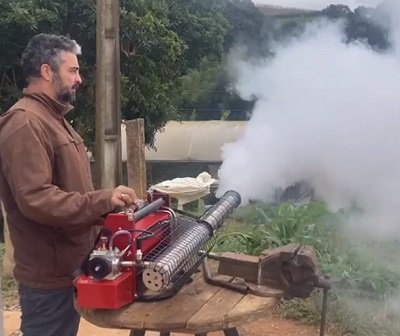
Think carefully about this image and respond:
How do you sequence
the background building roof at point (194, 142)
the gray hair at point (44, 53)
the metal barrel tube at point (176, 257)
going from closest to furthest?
the metal barrel tube at point (176, 257)
the gray hair at point (44, 53)
the background building roof at point (194, 142)

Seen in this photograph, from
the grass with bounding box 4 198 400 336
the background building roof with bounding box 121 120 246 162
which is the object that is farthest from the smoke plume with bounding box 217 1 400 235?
the background building roof with bounding box 121 120 246 162

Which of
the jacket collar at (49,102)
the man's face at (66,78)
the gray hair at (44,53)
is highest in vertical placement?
the gray hair at (44,53)

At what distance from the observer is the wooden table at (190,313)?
229 cm

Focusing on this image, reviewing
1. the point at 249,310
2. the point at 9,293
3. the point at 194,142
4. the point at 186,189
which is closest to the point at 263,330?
the point at 249,310

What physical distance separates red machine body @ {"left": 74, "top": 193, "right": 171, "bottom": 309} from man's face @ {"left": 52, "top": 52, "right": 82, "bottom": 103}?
0.58 m

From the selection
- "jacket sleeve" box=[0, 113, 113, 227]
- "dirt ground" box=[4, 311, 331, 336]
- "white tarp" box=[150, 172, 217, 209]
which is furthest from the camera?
"white tarp" box=[150, 172, 217, 209]

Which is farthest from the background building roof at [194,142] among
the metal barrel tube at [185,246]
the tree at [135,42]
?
the metal barrel tube at [185,246]

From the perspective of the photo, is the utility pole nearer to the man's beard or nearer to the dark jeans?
the man's beard

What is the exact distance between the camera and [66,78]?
2.60 m

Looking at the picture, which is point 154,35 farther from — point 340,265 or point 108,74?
point 340,265

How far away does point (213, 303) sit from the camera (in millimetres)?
2471

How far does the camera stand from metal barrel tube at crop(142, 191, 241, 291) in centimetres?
223

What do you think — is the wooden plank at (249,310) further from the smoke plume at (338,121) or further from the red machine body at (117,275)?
the smoke plume at (338,121)

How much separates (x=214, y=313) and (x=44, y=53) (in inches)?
49.0
